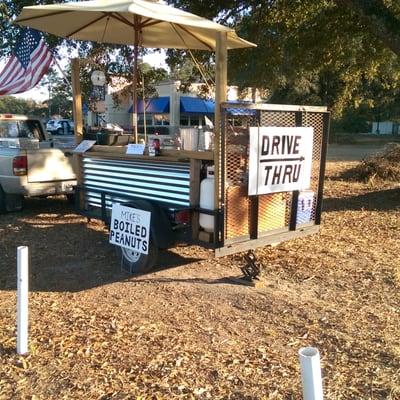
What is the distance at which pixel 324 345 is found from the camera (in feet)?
13.4

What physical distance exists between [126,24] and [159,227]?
325 centimetres

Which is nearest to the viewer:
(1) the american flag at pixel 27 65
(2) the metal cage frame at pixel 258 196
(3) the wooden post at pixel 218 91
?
(3) the wooden post at pixel 218 91

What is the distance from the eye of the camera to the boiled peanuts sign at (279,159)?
17.0 feet

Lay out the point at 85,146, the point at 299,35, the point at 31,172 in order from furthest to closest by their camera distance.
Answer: the point at 299,35, the point at 31,172, the point at 85,146

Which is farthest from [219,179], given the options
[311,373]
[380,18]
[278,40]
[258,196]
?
[278,40]

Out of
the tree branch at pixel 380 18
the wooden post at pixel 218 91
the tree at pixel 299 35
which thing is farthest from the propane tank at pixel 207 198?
the tree at pixel 299 35

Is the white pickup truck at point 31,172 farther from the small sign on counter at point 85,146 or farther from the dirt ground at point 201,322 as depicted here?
the small sign on counter at point 85,146

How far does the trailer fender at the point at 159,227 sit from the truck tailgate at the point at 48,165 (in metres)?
3.94

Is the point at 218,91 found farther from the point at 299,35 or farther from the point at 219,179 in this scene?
the point at 299,35

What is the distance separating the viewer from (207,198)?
17.4 ft

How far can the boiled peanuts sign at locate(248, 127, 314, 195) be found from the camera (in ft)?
17.0

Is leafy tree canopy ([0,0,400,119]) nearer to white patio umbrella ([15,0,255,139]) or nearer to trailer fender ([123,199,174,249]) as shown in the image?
white patio umbrella ([15,0,255,139])

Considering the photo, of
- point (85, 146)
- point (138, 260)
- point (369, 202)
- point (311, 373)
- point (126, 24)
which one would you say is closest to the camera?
point (311, 373)

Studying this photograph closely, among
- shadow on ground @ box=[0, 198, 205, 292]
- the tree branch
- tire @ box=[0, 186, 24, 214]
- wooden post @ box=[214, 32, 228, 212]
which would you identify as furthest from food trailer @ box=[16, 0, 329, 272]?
tire @ box=[0, 186, 24, 214]
